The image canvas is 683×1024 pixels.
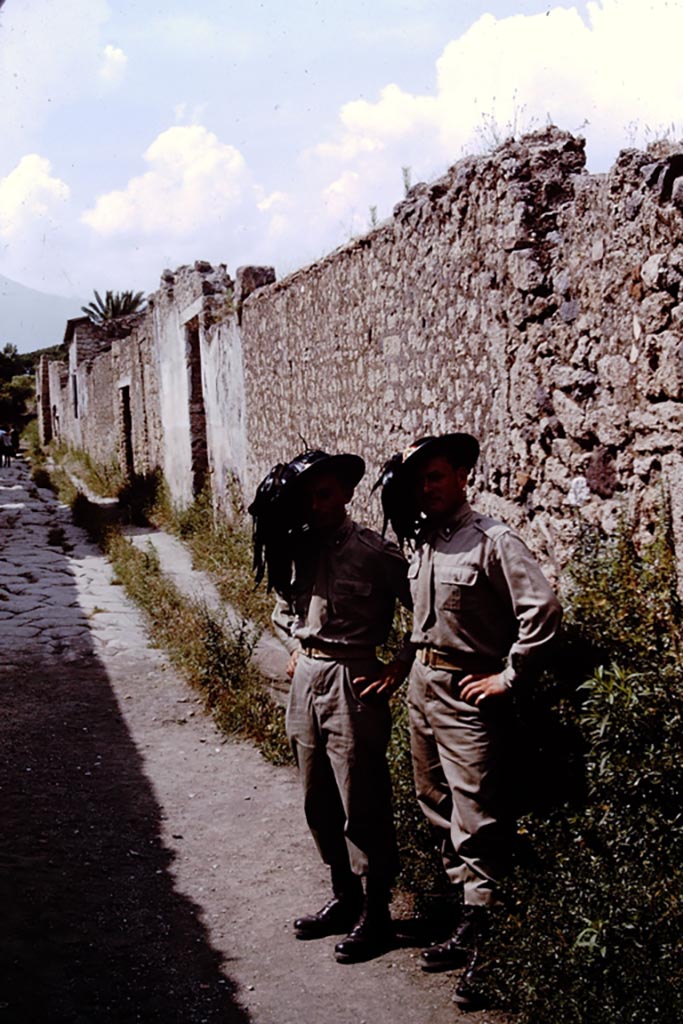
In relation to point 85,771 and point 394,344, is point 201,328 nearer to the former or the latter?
point 394,344

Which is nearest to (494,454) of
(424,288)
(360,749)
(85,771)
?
(424,288)

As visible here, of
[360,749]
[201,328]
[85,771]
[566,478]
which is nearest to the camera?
[360,749]

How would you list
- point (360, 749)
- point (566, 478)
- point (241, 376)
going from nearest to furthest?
point (360, 749) < point (566, 478) < point (241, 376)

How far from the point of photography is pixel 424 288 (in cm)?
568

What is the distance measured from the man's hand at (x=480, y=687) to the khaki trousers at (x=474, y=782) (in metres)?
0.04

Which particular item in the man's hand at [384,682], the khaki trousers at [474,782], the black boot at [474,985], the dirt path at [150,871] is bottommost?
the dirt path at [150,871]

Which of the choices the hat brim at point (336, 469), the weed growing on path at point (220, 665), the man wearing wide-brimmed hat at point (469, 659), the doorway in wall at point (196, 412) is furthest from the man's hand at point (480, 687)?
the doorway in wall at point (196, 412)

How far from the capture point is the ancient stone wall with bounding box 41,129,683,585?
141 inches

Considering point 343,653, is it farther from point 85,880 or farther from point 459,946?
point 85,880

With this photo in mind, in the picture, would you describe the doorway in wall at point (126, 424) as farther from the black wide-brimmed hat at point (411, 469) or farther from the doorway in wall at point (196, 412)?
the black wide-brimmed hat at point (411, 469)

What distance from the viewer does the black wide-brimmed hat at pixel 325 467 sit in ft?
12.0

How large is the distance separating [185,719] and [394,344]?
2525mm

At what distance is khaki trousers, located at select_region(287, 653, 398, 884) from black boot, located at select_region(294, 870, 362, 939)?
0.06m

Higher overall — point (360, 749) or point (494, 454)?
point (494, 454)
